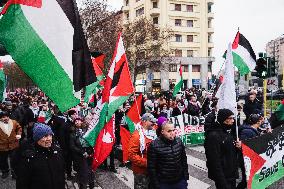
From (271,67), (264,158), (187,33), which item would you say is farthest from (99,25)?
(187,33)

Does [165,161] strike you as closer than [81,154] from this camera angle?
Yes

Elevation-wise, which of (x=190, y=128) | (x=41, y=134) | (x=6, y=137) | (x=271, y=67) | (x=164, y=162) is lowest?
(x=190, y=128)

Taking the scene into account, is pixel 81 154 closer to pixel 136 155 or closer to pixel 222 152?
pixel 136 155

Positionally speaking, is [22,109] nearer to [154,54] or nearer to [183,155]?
[183,155]

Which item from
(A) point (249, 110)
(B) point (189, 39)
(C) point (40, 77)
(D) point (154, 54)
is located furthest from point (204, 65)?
(C) point (40, 77)

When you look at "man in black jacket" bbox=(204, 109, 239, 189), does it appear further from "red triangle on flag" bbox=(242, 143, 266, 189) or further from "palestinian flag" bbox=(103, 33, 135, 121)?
"palestinian flag" bbox=(103, 33, 135, 121)

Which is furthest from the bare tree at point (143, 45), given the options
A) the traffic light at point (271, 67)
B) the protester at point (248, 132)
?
the protester at point (248, 132)

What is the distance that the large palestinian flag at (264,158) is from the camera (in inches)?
257

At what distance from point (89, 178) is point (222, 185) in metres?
3.53

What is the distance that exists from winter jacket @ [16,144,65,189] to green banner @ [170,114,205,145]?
9117 mm

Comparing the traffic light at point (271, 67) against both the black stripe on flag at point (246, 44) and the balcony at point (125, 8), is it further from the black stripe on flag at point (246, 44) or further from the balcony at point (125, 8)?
the balcony at point (125, 8)

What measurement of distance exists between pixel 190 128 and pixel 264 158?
7636 millimetres

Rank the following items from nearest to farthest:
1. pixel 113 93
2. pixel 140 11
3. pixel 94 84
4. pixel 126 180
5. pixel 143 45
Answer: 1. pixel 113 93
2. pixel 126 180
3. pixel 94 84
4. pixel 143 45
5. pixel 140 11

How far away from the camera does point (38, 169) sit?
4902 mm
